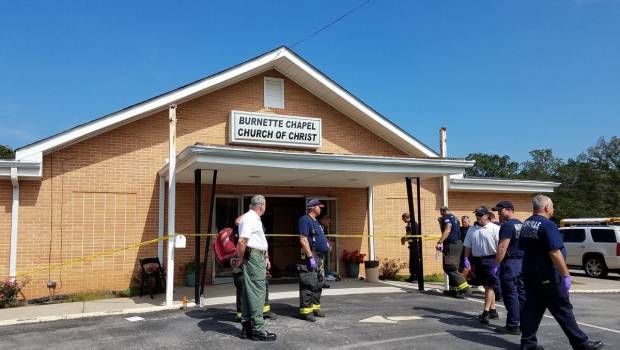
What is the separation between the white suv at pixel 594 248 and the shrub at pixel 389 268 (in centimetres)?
752

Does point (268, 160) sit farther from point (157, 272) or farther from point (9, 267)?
point (9, 267)

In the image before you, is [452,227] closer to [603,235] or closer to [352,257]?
[352,257]

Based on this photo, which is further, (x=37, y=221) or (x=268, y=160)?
(x=37, y=221)

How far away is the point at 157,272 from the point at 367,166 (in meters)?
5.06

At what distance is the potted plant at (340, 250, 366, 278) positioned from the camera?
13945 millimetres

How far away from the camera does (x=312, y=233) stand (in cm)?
800

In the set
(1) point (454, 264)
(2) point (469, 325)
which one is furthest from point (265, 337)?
(1) point (454, 264)

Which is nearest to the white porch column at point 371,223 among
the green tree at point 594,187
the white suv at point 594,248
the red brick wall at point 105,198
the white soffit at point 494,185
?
the white soffit at point 494,185

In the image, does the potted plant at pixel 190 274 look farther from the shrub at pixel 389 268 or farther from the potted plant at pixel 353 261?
the shrub at pixel 389 268

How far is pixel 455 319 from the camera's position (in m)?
8.31

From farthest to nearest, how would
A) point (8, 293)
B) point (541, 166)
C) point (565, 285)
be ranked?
point (541, 166), point (8, 293), point (565, 285)

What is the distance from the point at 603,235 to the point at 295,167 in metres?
12.9

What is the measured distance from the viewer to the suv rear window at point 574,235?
59.1 ft

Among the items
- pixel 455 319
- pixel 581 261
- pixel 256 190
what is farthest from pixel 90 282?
pixel 581 261
